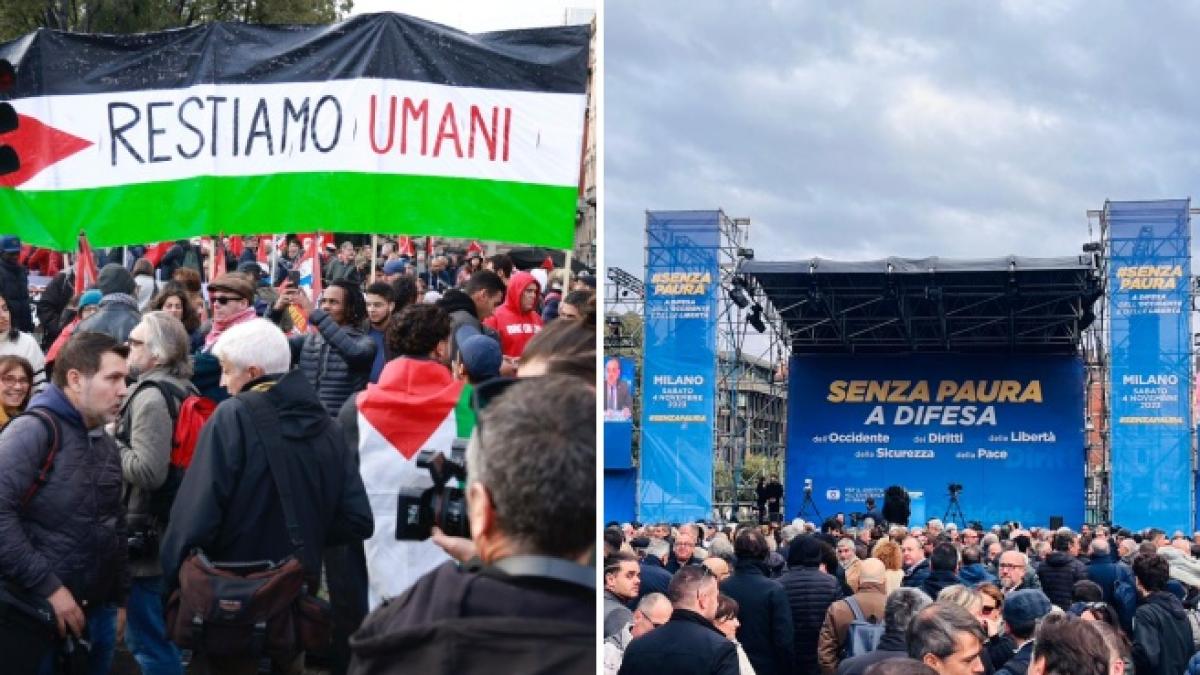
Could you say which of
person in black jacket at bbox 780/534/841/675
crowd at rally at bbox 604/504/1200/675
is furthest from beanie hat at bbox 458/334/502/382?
person in black jacket at bbox 780/534/841/675

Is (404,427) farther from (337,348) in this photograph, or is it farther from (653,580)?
(653,580)

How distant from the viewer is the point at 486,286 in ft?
17.1

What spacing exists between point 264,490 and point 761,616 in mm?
2584

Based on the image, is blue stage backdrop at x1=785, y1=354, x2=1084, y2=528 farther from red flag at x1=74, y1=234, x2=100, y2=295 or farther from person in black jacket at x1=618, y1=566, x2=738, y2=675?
person in black jacket at x1=618, y1=566, x2=738, y2=675

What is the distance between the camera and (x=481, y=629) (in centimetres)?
149

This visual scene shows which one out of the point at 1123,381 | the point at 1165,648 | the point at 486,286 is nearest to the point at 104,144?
the point at 486,286

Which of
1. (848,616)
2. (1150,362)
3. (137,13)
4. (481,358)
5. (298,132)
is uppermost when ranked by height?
(137,13)

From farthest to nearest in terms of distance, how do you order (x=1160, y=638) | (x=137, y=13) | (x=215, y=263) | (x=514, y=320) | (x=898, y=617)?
(x=137, y=13) → (x=215, y=263) → (x=514, y=320) → (x=1160, y=638) → (x=898, y=617)

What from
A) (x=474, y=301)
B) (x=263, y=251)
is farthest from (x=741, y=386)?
(x=474, y=301)

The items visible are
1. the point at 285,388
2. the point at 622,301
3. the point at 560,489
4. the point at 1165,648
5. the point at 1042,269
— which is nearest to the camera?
the point at 560,489

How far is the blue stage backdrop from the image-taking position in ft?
76.9

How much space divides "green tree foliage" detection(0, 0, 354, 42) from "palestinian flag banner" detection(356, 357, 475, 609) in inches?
896

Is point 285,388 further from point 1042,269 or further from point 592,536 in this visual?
point 1042,269

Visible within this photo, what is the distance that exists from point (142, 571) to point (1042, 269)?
18010 millimetres
